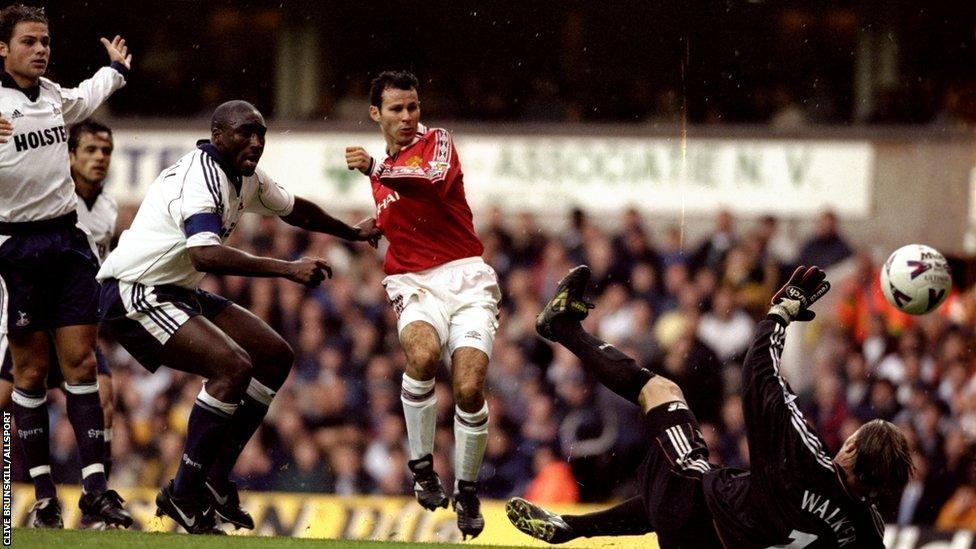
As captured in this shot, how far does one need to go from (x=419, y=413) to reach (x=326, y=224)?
1.26 metres

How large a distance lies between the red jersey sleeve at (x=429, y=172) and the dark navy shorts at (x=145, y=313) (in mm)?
1295

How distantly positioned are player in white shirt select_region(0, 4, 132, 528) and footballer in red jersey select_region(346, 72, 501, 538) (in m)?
1.64

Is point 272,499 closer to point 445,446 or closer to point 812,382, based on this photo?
point 445,446

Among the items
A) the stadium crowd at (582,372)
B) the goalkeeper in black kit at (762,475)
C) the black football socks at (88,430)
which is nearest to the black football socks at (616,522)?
the goalkeeper in black kit at (762,475)

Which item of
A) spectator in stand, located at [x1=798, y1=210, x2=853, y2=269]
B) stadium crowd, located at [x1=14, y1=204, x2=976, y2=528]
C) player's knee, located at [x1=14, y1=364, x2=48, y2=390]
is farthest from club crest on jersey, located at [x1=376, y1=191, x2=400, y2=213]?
spectator in stand, located at [x1=798, y1=210, x2=853, y2=269]

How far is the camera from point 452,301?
8.81 m

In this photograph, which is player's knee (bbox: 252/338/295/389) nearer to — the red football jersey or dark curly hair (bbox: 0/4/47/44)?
the red football jersey

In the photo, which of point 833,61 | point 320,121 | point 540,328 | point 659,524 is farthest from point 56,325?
point 833,61

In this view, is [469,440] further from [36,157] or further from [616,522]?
[36,157]

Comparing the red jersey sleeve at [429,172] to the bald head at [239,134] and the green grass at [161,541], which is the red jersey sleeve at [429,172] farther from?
the green grass at [161,541]

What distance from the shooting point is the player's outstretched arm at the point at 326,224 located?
8953 millimetres

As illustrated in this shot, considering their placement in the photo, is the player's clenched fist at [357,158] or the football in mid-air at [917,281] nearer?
the player's clenched fist at [357,158]

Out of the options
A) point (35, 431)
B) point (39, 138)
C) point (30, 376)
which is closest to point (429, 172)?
point (39, 138)

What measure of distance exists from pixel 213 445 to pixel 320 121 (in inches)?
349
